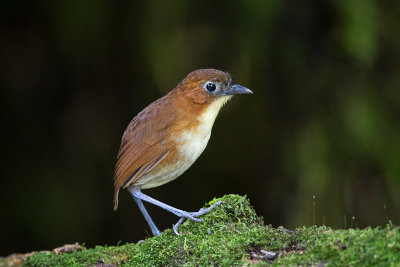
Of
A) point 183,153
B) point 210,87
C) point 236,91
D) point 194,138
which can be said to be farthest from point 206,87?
point 183,153

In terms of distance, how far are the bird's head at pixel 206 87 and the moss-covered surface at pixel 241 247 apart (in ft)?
3.14

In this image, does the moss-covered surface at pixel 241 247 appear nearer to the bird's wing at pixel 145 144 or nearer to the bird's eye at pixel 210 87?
the bird's wing at pixel 145 144

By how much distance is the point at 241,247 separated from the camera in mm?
3441

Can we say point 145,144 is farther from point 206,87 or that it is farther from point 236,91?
point 236,91

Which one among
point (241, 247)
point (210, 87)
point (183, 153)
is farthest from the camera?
point (210, 87)

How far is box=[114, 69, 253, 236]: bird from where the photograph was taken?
452cm

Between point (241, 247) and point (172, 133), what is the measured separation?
1352mm

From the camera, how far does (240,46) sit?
5.60m

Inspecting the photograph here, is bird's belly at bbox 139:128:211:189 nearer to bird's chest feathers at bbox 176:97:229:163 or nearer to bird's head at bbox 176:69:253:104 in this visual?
bird's chest feathers at bbox 176:97:229:163

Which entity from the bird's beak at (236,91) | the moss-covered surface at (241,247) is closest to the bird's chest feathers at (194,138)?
the bird's beak at (236,91)

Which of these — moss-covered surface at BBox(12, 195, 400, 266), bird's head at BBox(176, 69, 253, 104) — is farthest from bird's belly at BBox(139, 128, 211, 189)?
moss-covered surface at BBox(12, 195, 400, 266)

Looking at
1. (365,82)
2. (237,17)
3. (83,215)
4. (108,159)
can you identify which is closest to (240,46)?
(237,17)

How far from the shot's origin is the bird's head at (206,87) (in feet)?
15.3

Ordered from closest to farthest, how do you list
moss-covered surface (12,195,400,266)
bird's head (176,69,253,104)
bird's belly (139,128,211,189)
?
moss-covered surface (12,195,400,266) → bird's belly (139,128,211,189) → bird's head (176,69,253,104)
